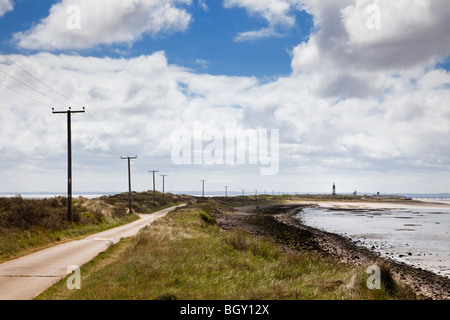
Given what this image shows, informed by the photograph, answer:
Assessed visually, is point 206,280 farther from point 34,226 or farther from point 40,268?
point 34,226

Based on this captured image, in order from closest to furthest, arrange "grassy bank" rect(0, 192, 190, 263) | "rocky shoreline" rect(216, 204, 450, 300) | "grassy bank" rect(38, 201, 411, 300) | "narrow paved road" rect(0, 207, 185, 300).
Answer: "grassy bank" rect(38, 201, 411, 300) → "narrow paved road" rect(0, 207, 185, 300) → "rocky shoreline" rect(216, 204, 450, 300) → "grassy bank" rect(0, 192, 190, 263)

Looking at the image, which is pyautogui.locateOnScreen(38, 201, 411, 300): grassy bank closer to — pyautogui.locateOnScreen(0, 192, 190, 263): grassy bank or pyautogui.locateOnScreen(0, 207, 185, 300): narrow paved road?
pyautogui.locateOnScreen(0, 207, 185, 300): narrow paved road

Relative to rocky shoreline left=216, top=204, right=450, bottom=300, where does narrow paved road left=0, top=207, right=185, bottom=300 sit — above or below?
above

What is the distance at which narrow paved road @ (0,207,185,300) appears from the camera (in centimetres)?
1004

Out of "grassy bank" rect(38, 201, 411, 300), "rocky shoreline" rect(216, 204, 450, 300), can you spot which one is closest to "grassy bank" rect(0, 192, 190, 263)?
"grassy bank" rect(38, 201, 411, 300)

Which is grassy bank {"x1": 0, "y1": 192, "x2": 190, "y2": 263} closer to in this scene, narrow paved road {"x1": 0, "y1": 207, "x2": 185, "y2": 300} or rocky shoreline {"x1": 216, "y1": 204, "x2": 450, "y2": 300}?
narrow paved road {"x1": 0, "y1": 207, "x2": 185, "y2": 300}

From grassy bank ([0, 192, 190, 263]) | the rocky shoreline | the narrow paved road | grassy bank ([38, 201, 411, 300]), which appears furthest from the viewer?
grassy bank ([0, 192, 190, 263])

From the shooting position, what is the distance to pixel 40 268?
13133mm

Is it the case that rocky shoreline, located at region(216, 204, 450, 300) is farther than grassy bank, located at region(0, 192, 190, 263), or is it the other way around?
grassy bank, located at region(0, 192, 190, 263)

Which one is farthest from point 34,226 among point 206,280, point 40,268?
point 206,280
